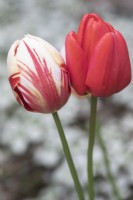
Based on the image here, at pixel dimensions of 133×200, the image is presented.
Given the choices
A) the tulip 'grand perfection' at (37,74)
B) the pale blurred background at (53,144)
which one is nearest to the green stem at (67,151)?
the tulip 'grand perfection' at (37,74)

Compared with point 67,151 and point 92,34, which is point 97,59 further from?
point 67,151

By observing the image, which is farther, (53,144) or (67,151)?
(53,144)

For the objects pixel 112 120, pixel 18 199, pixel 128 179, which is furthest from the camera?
pixel 112 120

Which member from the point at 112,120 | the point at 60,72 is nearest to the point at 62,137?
the point at 60,72

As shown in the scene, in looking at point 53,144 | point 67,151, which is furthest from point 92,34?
point 53,144

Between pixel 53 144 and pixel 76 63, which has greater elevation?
pixel 76 63

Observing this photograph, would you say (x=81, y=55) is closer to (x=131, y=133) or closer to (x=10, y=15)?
(x=131, y=133)

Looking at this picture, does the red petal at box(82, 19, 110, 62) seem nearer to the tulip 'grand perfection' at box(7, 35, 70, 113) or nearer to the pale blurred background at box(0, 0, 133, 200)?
the tulip 'grand perfection' at box(7, 35, 70, 113)

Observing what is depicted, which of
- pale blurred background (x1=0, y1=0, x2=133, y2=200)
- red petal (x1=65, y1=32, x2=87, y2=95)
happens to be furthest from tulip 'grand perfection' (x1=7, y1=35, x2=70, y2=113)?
pale blurred background (x1=0, y1=0, x2=133, y2=200)
